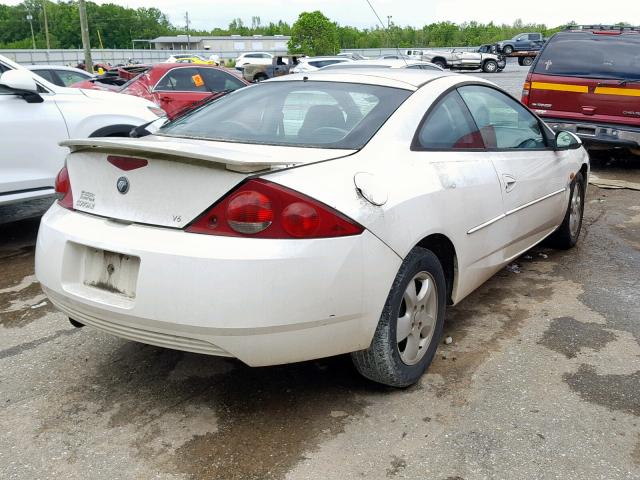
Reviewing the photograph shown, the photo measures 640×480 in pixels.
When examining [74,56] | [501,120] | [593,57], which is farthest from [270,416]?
[74,56]

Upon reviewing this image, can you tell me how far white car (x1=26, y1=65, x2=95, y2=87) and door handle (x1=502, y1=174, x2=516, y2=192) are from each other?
35.6 feet

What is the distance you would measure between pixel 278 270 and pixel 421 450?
922 mm

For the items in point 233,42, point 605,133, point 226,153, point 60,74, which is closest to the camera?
point 226,153

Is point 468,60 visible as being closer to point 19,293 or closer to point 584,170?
point 584,170

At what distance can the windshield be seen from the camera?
3.06 meters

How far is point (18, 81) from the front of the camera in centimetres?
526

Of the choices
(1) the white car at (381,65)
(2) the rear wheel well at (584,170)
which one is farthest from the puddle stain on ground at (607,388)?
(2) the rear wheel well at (584,170)

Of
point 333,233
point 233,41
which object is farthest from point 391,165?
point 233,41

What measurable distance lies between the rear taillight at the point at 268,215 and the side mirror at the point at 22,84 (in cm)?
354

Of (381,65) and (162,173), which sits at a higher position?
(381,65)

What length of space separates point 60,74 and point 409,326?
1268 cm

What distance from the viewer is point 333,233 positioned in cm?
253

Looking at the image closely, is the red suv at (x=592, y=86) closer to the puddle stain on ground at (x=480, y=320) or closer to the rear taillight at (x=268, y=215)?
the puddle stain on ground at (x=480, y=320)

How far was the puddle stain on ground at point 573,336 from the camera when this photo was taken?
3.55m
